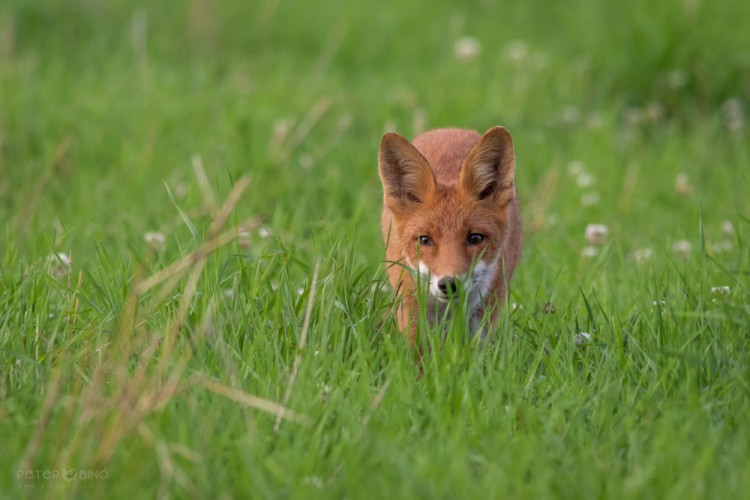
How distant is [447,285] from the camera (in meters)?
4.36

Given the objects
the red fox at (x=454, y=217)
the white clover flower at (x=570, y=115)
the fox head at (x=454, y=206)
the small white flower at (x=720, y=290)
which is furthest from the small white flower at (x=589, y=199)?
the small white flower at (x=720, y=290)

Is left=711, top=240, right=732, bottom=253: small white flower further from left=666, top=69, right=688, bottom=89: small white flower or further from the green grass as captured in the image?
left=666, top=69, right=688, bottom=89: small white flower

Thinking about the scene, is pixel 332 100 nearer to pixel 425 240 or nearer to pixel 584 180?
pixel 584 180

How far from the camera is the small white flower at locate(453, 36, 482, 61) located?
9.74m

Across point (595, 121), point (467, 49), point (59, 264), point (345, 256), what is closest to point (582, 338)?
point (345, 256)

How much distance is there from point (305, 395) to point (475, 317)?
153 cm

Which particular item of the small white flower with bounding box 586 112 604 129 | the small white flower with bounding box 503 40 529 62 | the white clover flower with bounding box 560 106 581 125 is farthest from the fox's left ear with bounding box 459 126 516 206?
the small white flower with bounding box 503 40 529 62

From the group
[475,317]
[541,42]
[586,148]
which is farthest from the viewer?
[541,42]

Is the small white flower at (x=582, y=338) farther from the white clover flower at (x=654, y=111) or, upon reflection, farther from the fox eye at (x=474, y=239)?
the white clover flower at (x=654, y=111)

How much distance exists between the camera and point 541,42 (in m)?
11.0

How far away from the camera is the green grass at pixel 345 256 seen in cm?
326

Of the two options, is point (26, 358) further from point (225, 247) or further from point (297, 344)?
point (225, 247)

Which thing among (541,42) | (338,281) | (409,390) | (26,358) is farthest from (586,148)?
(26,358)

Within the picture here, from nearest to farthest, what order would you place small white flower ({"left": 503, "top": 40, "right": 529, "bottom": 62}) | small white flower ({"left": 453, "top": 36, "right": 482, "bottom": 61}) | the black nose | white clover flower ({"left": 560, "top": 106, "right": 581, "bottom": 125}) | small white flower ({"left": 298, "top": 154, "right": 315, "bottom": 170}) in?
the black nose < small white flower ({"left": 298, "top": 154, "right": 315, "bottom": 170}) < white clover flower ({"left": 560, "top": 106, "right": 581, "bottom": 125}) < small white flower ({"left": 503, "top": 40, "right": 529, "bottom": 62}) < small white flower ({"left": 453, "top": 36, "right": 482, "bottom": 61})
